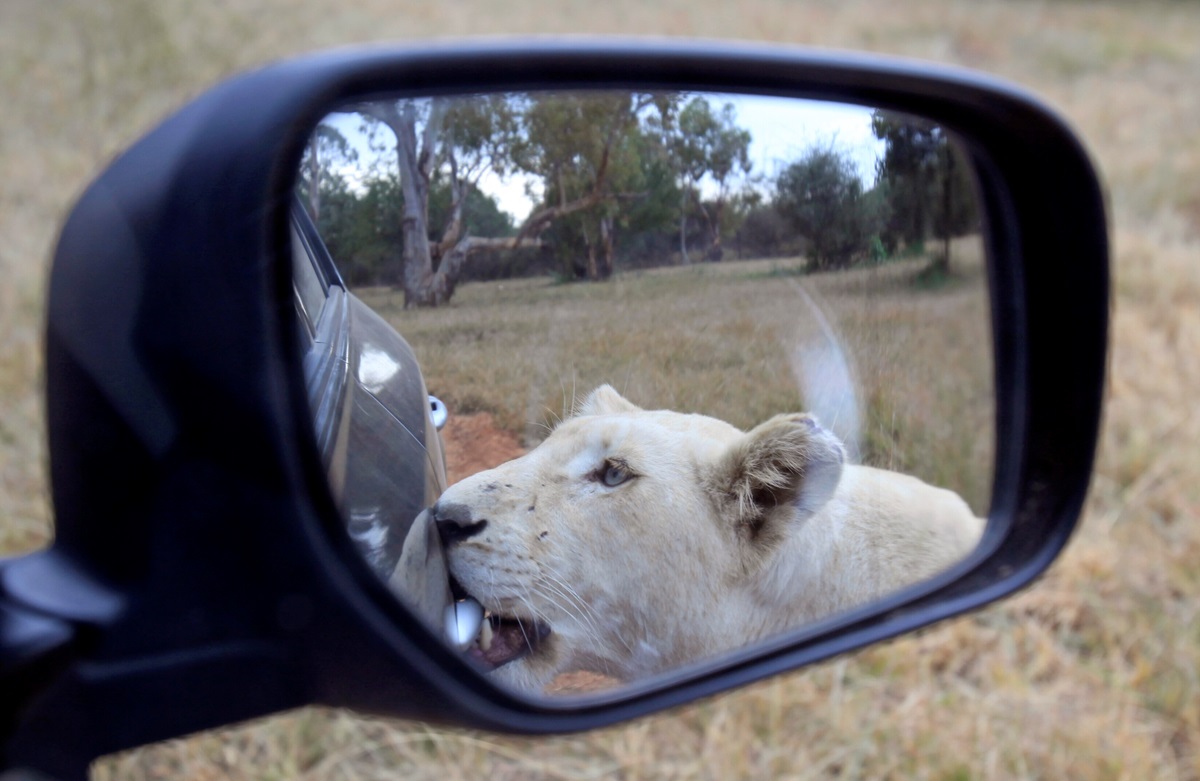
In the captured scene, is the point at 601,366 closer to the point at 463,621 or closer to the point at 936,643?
the point at 463,621

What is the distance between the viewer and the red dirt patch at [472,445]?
137 centimetres

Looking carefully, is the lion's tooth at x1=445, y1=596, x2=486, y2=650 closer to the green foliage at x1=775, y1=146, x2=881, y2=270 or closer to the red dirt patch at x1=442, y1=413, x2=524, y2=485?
the red dirt patch at x1=442, y1=413, x2=524, y2=485

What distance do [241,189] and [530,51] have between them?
524 millimetres

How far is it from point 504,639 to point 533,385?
36 centimetres

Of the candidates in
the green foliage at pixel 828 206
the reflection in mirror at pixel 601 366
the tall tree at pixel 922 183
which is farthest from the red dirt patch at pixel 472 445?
the tall tree at pixel 922 183

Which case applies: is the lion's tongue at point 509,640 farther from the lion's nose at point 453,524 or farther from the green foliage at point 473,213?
the green foliage at point 473,213

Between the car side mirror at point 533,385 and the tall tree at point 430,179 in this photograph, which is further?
the tall tree at point 430,179

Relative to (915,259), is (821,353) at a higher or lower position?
lower

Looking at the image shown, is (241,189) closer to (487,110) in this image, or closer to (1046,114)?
(487,110)

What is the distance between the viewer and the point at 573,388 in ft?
4.67

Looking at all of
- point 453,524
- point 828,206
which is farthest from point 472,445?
point 828,206

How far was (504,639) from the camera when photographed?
1.38 meters

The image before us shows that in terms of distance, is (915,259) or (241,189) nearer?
(241,189)

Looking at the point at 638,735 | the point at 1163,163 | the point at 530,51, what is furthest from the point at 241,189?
the point at 1163,163
